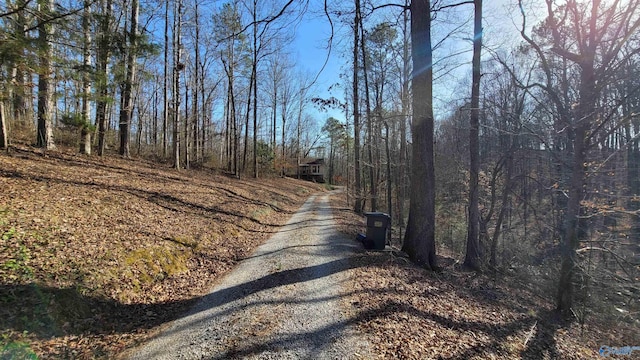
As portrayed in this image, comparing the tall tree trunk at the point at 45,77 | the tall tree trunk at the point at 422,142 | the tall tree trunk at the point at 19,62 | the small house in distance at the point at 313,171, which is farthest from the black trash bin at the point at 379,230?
the small house in distance at the point at 313,171

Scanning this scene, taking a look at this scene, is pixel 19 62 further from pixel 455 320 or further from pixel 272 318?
pixel 455 320

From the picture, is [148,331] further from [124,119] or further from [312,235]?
[124,119]

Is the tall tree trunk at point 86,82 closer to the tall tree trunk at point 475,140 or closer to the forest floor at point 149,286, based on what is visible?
the forest floor at point 149,286

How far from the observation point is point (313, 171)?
53344 mm

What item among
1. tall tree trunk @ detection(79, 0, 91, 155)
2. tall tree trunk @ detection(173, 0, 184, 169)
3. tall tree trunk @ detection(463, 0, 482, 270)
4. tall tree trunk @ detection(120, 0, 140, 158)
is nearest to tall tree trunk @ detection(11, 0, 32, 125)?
tall tree trunk @ detection(79, 0, 91, 155)

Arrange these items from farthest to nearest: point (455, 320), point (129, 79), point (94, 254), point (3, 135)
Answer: point (129, 79), point (3, 135), point (94, 254), point (455, 320)

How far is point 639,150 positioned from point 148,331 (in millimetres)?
25022

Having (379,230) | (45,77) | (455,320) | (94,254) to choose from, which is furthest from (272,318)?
(45,77)

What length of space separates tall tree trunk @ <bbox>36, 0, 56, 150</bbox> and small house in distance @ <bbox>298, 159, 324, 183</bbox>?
40.7 meters

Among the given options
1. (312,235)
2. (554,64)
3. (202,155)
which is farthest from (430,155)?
(202,155)

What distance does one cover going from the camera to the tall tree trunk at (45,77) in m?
5.63

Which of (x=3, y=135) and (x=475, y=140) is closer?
(x=3, y=135)

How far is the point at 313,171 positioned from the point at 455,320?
49.2 meters

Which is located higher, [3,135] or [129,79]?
[129,79]
